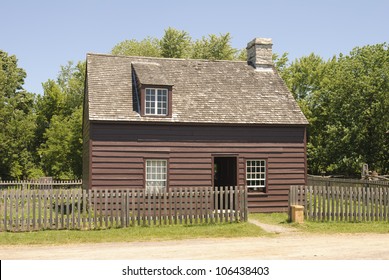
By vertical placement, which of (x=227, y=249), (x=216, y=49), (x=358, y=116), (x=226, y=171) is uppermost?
(x=216, y=49)

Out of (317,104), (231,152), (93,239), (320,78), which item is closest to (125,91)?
(231,152)

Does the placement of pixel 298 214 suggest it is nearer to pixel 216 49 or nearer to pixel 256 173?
pixel 256 173

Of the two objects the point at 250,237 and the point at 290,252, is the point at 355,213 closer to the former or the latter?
the point at 250,237

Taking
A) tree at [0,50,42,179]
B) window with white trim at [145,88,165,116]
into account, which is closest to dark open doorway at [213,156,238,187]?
window with white trim at [145,88,165,116]

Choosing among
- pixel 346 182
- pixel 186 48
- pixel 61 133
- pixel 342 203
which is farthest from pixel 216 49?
pixel 342 203

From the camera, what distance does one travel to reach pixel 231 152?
22422 mm

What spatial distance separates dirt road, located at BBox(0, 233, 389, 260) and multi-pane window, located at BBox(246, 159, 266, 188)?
7.38 m

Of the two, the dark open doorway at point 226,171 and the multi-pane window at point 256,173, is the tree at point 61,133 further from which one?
the multi-pane window at point 256,173

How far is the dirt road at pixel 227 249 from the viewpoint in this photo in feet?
39.5

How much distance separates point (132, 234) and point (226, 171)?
10072mm

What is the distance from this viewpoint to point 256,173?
22.7m

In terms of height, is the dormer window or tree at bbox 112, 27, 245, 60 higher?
tree at bbox 112, 27, 245, 60

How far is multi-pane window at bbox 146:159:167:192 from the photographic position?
21.4 m

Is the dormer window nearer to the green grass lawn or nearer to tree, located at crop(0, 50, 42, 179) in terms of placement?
the green grass lawn
